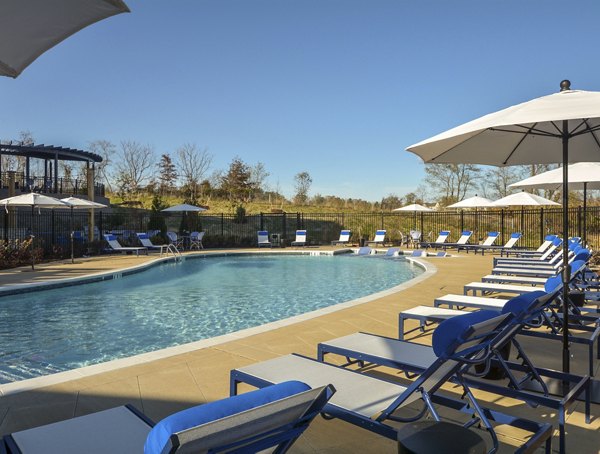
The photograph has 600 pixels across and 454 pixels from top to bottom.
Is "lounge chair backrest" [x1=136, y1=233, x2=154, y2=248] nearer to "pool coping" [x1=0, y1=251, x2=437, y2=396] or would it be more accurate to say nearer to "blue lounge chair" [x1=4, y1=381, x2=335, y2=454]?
Result: "pool coping" [x1=0, y1=251, x2=437, y2=396]

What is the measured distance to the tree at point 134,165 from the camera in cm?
3938

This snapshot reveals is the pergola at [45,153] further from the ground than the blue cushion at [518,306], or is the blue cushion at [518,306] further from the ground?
the pergola at [45,153]

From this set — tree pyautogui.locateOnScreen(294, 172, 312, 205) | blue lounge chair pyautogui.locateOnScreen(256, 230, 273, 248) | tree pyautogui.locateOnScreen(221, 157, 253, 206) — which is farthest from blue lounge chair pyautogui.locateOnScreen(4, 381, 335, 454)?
tree pyautogui.locateOnScreen(294, 172, 312, 205)

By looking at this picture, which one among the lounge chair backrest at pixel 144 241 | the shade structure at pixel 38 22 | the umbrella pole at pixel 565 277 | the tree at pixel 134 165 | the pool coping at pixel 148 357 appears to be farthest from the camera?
the tree at pixel 134 165

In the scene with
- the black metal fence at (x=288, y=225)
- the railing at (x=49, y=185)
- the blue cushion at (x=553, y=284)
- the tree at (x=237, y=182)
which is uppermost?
the tree at (x=237, y=182)

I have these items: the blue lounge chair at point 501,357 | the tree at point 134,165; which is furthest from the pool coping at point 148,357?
the tree at point 134,165

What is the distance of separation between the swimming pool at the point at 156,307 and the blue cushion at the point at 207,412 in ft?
14.2

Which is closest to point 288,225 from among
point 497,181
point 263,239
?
point 263,239

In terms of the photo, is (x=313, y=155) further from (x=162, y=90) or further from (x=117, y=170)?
(x=117, y=170)

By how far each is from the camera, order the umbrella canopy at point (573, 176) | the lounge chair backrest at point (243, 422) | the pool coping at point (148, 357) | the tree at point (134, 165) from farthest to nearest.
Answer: the tree at point (134, 165)
the umbrella canopy at point (573, 176)
the pool coping at point (148, 357)
the lounge chair backrest at point (243, 422)

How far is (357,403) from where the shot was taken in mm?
2383

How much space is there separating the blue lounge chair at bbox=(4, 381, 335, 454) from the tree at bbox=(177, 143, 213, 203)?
38824 millimetres

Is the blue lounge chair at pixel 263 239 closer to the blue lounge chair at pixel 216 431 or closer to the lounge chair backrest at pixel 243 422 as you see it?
the blue lounge chair at pixel 216 431

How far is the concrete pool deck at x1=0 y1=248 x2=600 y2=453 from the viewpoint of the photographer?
2714mm
